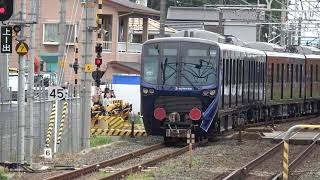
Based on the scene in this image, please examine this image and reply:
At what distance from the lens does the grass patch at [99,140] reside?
22330 millimetres

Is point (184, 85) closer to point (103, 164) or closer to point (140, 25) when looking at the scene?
point (103, 164)

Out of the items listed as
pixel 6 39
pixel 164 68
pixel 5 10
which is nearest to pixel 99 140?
pixel 164 68

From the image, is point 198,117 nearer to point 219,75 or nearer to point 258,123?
point 219,75

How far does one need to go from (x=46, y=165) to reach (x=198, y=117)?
5.59m

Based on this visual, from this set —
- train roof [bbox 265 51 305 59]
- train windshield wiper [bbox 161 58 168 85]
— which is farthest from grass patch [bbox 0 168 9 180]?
train roof [bbox 265 51 305 59]

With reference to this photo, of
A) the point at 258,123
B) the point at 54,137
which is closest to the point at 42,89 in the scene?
the point at 54,137

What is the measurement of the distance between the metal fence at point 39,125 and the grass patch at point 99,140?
4.17 feet

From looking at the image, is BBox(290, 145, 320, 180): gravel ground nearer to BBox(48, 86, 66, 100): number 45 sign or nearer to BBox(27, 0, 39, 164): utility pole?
BBox(27, 0, 39, 164): utility pole

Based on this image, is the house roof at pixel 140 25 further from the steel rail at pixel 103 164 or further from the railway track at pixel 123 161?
the railway track at pixel 123 161

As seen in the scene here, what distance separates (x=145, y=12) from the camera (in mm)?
50688

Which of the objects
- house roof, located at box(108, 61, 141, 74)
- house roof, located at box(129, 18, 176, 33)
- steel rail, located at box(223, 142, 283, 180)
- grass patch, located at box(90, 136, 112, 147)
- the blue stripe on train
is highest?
house roof, located at box(129, 18, 176, 33)

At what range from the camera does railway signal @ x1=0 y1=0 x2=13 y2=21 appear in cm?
1310

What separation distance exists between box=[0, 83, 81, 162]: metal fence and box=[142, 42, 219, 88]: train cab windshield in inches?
96.9

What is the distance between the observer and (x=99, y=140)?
75.7 ft
